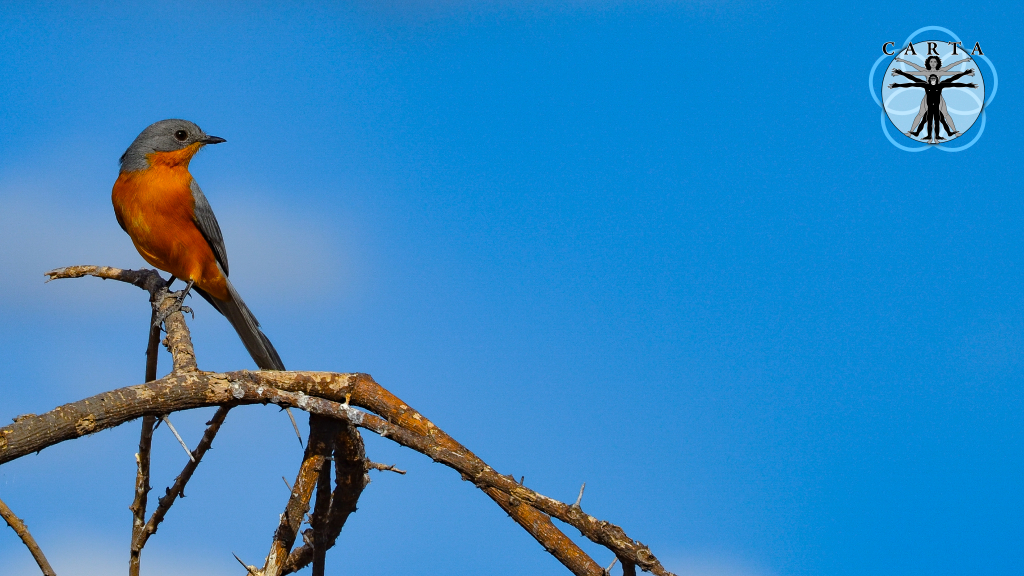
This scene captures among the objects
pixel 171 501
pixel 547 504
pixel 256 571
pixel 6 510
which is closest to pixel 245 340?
pixel 171 501

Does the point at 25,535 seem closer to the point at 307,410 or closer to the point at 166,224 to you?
the point at 307,410

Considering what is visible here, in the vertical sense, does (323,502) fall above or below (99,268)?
below

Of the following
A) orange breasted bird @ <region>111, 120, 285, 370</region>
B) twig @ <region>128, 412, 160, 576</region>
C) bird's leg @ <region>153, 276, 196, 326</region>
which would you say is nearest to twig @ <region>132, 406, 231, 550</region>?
twig @ <region>128, 412, 160, 576</region>

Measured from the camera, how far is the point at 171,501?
575 cm

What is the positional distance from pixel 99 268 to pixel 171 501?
2575mm

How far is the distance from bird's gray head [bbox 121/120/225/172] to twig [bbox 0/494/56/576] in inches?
178

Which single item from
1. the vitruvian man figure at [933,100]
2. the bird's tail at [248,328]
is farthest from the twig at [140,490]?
the vitruvian man figure at [933,100]

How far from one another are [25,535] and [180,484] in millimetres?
1097

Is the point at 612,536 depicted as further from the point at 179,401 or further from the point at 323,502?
the point at 179,401

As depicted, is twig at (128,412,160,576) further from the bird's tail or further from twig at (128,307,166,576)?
the bird's tail

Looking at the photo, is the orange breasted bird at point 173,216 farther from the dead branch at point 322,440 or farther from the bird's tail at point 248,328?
the dead branch at point 322,440

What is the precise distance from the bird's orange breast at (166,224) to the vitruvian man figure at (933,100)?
7.69 meters

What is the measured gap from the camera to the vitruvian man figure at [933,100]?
31.6 feet

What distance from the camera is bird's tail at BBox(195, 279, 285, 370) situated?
724 centimetres
